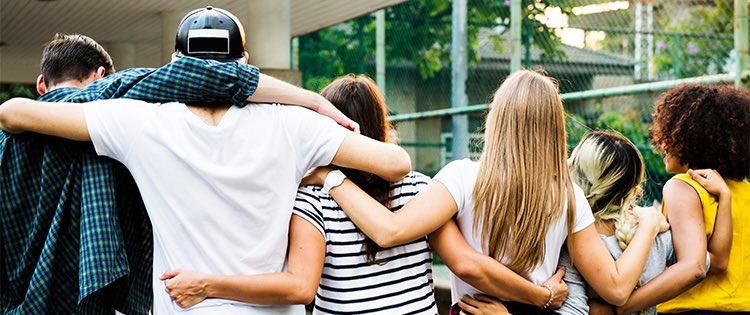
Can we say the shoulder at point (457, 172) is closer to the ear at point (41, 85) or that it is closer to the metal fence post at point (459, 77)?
the ear at point (41, 85)

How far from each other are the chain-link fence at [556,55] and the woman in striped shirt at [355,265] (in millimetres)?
2162

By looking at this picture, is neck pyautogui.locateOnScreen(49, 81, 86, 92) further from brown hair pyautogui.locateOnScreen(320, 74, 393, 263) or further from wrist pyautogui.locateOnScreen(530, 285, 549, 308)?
wrist pyautogui.locateOnScreen(530, 285, 549, 308)

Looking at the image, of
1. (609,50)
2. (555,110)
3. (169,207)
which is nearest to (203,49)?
(169,207)

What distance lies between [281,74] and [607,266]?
749 cm

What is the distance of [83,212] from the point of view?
280 cm

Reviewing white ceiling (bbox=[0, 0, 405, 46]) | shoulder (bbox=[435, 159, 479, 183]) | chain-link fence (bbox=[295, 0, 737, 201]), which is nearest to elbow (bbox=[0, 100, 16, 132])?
shoulder (bbox=[435, 159, 479, 183])

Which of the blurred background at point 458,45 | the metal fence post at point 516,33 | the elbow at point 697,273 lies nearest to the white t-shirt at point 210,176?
the elbow at point 697,273

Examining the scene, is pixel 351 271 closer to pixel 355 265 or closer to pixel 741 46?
pixel 355 265

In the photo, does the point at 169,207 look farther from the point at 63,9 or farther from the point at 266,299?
the point at 63,9

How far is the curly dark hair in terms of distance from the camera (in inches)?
140

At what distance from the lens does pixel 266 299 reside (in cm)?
282

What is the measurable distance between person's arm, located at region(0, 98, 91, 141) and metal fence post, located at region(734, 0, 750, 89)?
3.79m

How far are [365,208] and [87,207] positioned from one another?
2.62 feet

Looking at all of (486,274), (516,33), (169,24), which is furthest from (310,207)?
(169,24)
